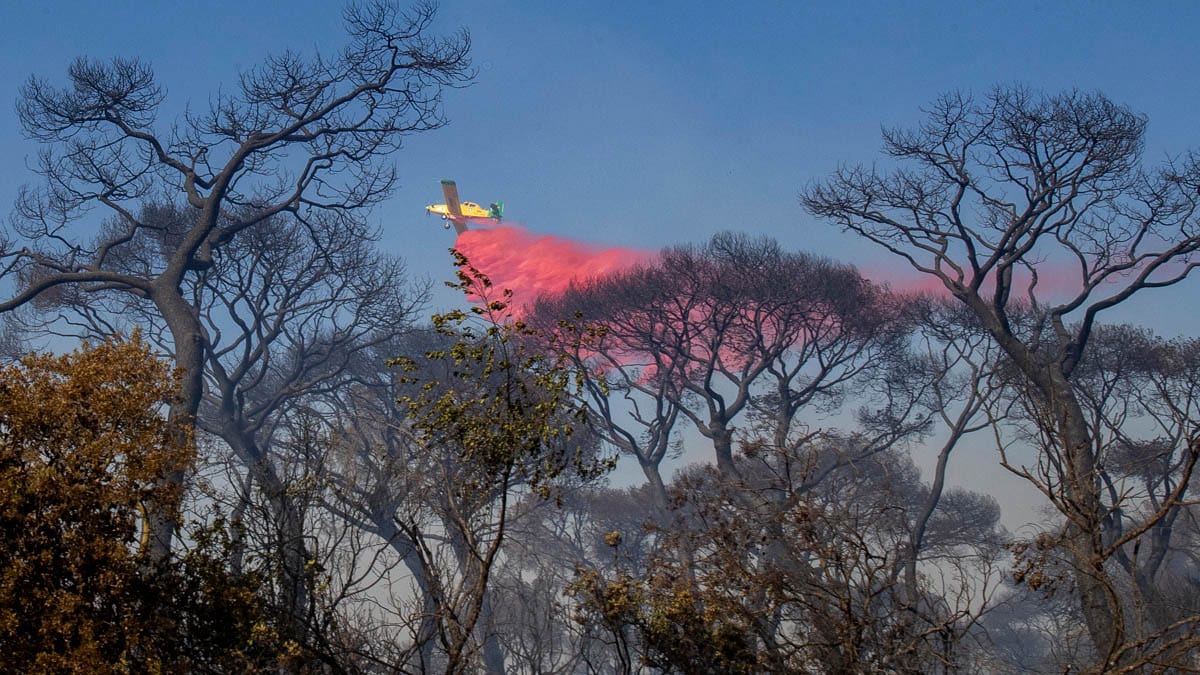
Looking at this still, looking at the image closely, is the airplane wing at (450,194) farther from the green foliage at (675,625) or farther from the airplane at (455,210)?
the green foliage at (675,625)

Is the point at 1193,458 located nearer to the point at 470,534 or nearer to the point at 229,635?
the point at 470,534

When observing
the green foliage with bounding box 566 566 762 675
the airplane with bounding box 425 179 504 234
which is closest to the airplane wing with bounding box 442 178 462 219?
the airplane with bounding box 425 179 504 234

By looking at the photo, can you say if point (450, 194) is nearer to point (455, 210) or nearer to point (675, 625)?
point (455, 210)

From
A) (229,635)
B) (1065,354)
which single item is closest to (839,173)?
(1065,354)

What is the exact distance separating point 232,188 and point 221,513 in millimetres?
14606

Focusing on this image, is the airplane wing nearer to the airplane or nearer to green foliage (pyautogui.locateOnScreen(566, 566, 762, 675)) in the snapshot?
the airplane

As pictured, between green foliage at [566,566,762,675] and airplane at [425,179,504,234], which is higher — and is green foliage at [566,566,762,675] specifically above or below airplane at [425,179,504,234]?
below

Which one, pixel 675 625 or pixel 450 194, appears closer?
pixel 675 625

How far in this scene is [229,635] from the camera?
34.0 ft

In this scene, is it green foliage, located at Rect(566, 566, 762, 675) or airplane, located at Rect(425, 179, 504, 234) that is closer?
green foliage, located at Rect(566, 566, 762, 675)

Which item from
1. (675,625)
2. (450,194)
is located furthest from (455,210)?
(675,625)

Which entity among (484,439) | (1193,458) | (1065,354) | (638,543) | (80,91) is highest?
(80,91)

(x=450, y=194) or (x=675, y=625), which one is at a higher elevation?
(x=450, y=194)

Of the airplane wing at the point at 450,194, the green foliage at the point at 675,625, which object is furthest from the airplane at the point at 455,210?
the green foliage at the point at 675,625
